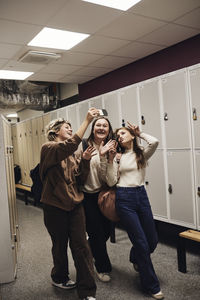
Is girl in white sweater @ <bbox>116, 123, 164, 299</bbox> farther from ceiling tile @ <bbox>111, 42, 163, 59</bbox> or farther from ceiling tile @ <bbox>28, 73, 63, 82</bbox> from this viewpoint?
ceiling tile @ <bbox>28, 73, 63, 82</bbox>

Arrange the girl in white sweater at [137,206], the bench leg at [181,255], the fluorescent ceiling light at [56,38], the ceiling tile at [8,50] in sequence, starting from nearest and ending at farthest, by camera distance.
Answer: the girl in white sweater at [137,206] → the bench leg at [181,255] → the fluorescent ceiling light at [56,38] → the ceiling tile at [8,50]

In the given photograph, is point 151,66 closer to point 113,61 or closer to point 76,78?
point 113,61

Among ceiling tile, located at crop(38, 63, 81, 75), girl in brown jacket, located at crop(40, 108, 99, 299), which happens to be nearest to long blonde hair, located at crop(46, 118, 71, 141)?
girl in brown jacket, located at crop(40, 108, 99, 299)

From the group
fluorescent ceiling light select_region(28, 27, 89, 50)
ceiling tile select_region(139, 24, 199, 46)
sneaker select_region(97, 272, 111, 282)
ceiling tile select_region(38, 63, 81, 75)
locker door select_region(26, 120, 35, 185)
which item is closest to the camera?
sneaker select_region(97, 272, 111, 282)

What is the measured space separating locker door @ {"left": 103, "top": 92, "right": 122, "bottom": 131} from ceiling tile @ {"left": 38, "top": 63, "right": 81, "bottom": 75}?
3.57 feet

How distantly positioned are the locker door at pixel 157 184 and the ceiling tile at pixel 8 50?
7.59 feet

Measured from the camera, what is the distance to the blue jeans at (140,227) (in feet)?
7.22

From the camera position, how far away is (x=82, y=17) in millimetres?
2963

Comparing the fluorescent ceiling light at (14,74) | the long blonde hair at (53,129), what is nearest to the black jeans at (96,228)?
the long blonde hair at (53,129)

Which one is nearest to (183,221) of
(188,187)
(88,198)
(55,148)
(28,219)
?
(188,187)

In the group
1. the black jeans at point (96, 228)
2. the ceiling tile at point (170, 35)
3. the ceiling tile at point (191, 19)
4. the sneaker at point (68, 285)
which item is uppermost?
the ceiling tile at point (191, 19)

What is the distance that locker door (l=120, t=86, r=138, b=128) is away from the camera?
12.0ft

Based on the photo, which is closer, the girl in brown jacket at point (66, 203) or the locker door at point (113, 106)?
the girl in brown jacket at point (66, 203)

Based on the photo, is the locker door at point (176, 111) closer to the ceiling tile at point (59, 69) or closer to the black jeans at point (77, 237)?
the black jeans at point (77, 237)
